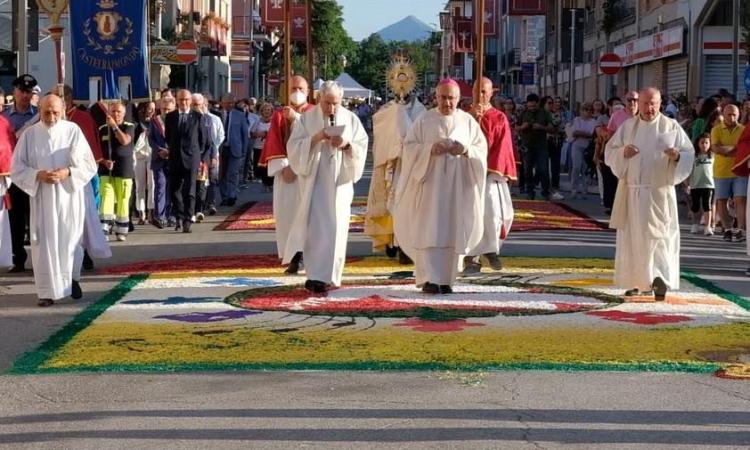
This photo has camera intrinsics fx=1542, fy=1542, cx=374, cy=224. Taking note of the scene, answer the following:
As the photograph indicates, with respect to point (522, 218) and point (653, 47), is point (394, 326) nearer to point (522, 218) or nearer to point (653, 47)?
point (522, 218)

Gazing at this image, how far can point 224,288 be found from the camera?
14023 millimetres

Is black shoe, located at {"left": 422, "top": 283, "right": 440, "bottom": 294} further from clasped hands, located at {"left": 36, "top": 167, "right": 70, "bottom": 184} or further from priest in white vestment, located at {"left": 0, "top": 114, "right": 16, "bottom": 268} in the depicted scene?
priest in white vestment, located at {"left": 0, "top": 114, "right": 16, "bottom": 268}

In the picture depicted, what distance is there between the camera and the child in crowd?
20.5 m

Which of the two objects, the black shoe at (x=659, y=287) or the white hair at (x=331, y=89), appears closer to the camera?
the black shoe at (x=659, y=287)

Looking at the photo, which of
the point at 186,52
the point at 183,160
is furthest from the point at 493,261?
the point at 186,52

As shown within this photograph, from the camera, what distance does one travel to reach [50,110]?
13250mm

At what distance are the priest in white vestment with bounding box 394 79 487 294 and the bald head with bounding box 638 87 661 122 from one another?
145 centimetres

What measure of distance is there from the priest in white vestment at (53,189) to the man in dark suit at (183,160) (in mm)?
7391

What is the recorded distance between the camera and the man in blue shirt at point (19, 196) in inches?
621

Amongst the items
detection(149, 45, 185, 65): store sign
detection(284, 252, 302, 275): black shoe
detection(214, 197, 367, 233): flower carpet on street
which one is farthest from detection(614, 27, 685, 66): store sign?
detection(284, 252, 302, 275): black shoe

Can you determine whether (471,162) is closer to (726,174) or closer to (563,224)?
(726,174)

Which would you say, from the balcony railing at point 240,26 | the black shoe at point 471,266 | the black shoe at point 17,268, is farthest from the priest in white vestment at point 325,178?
the balcony railing at point 240,26

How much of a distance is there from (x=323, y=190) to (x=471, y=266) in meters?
2.52

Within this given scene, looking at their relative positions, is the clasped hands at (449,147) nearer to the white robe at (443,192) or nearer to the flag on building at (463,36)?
the white robe at (443,192)
